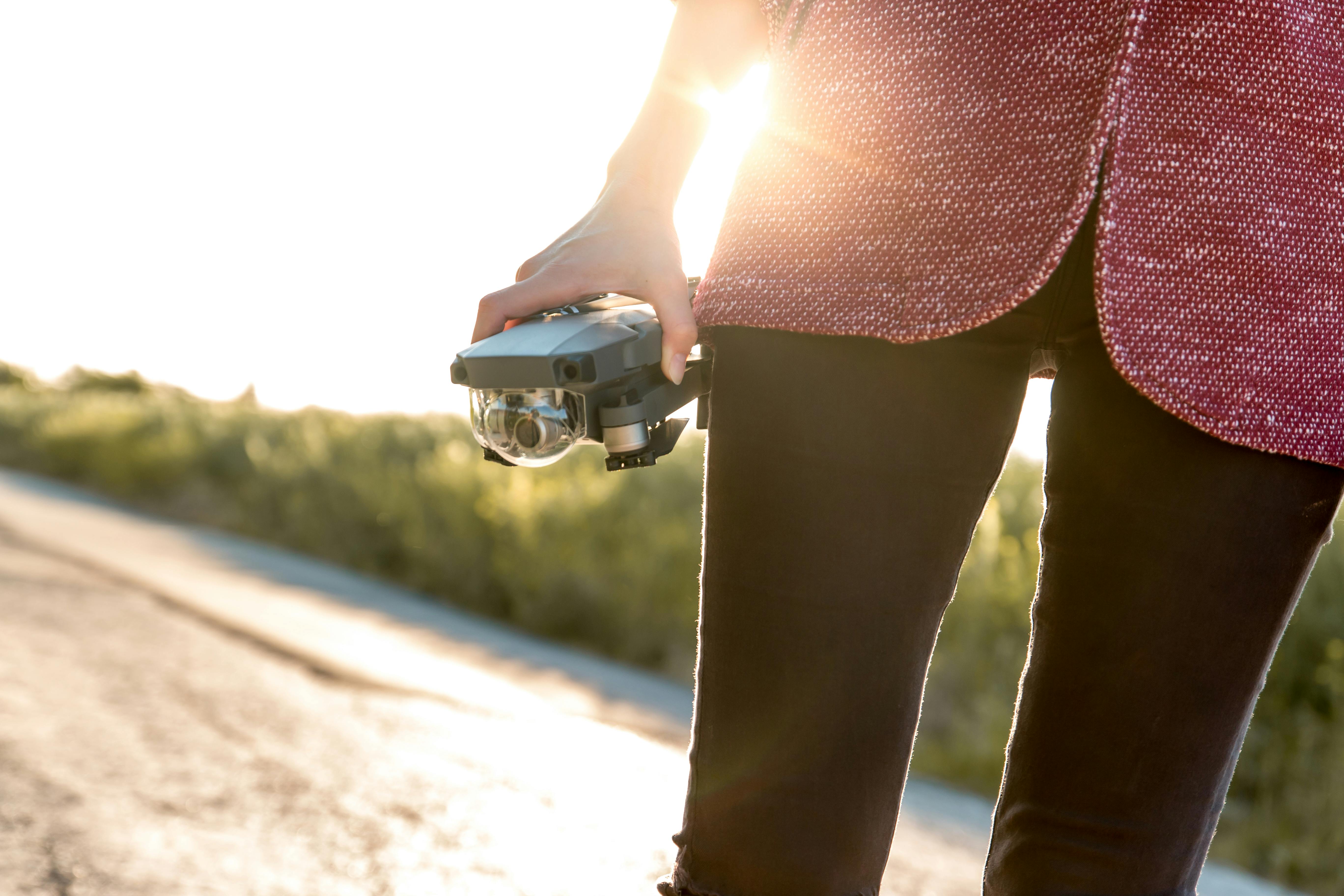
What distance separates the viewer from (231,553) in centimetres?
673

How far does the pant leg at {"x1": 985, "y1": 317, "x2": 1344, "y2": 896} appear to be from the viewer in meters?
0.70

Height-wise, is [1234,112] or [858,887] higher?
[1234,112]

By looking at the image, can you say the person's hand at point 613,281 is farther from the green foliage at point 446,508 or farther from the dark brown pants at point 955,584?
the green foliage at point 446,508

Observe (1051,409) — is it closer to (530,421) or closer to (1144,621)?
(1144,621)

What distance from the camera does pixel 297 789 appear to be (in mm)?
2799

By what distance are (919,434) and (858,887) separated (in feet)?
1.11

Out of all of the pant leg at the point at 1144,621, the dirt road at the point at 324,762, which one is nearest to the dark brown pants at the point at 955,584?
the pant leg at the point at 1144,621

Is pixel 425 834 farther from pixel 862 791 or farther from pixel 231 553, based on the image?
pixel 231 553

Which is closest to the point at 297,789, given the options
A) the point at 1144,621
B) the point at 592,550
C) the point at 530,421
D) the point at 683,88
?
the point at 530,421

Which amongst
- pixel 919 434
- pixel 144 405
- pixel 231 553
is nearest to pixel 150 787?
pixel 919 434

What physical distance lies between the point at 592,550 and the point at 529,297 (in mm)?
4910

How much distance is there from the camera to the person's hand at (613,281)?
2.67 ft

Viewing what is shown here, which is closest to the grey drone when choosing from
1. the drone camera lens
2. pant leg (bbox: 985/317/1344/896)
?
the drone camera lens

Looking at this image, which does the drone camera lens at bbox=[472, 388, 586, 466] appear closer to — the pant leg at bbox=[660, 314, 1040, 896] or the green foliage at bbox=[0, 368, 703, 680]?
the pant leg at bbox=[660, 314, 1040, 896]
